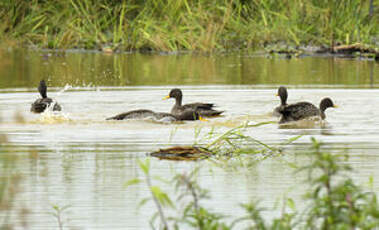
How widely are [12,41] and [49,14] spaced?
160 cm

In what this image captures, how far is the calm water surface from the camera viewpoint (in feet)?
25.0

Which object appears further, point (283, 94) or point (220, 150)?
point (283, 94)

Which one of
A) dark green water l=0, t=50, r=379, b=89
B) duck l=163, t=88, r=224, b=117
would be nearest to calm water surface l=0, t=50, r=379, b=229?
dark green water l=0, t=50, r=379, b=89

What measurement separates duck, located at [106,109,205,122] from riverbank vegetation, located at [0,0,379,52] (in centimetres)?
1330

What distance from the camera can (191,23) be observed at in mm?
27328

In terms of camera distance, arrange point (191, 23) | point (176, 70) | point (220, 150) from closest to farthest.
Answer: point (220, 150) → point (176, 70) → point (191, 23)

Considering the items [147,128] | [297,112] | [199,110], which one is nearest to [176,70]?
[199,110]

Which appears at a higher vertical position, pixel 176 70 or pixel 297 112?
pixel 176 70

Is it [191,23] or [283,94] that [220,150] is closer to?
[283,94]

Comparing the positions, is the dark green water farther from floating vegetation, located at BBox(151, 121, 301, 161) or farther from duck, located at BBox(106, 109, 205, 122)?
floating vegetation, located at BBox(151, 121, 301, 161)

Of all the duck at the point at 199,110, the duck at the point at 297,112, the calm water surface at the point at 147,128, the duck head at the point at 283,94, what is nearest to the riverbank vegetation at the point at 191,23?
the calm water surface at the point at 147,128

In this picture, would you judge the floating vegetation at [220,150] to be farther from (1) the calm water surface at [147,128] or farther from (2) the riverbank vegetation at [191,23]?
(2) the riverbank vegetation at [191,23]

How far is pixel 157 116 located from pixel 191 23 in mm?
14077

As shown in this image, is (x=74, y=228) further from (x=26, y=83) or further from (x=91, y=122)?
(x=26, y=83)
